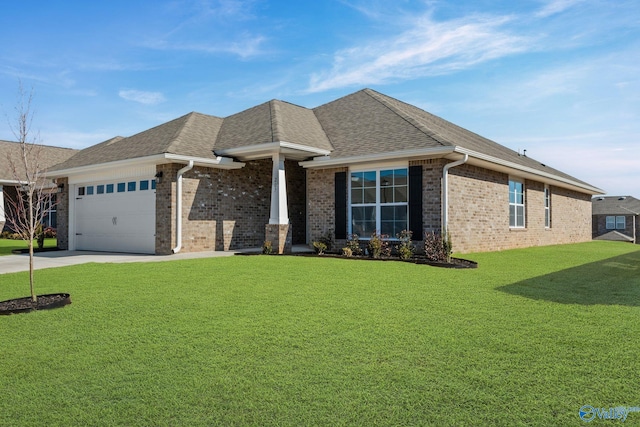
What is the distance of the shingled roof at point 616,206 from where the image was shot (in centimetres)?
4266

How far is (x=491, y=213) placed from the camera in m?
15.3

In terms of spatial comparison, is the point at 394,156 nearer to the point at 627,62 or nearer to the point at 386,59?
the point at 386,59

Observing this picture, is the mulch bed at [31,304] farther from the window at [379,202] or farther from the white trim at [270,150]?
the window at [379,202]

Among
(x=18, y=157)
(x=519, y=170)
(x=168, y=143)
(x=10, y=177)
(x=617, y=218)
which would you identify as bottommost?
(x=617, y=218)

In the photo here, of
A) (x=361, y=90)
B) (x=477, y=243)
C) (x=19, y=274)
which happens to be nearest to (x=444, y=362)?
(x=19, y=274)

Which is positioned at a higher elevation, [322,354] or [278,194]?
[278,194]

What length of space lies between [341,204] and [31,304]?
9529 mm

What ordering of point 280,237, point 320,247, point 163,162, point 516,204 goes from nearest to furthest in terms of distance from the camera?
1. point 320,247
2. point 280,237
3. point 163,162
4. point 516,204

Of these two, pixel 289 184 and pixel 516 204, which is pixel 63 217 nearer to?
pixel 289 184

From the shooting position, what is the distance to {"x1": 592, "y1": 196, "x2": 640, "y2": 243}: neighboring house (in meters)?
42.1

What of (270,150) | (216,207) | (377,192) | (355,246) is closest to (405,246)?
(355,246)

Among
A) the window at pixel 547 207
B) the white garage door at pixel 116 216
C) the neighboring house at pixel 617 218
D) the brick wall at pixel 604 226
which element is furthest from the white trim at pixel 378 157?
the brick wall at pixel 604 226

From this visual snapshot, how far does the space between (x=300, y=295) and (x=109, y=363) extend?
3352 mm

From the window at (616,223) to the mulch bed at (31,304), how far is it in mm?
48674
